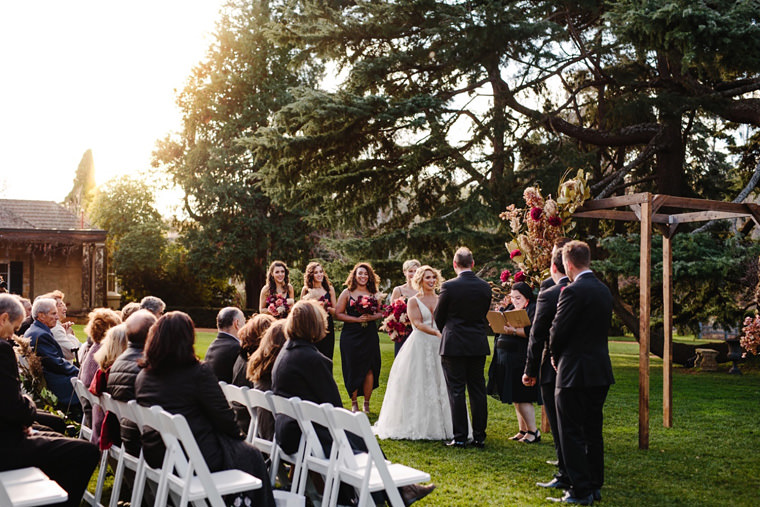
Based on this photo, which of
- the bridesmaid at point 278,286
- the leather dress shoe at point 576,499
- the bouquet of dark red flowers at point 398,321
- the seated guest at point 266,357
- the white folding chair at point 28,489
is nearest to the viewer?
the white folding chair at point 28,489

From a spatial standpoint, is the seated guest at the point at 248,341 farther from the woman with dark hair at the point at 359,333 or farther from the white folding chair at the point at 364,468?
the woman with dark hair at the point at 359,333

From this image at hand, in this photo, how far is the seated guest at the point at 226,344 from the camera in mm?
6551

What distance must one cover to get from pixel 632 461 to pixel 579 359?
2.39 metres

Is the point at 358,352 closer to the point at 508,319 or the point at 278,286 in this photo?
the point at 278,286

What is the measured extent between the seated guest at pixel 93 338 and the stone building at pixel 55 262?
25.0m

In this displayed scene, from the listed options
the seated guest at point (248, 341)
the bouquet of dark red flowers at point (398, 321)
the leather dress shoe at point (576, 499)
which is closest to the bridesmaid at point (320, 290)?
the bouquet of dark red flowers at point (398, 321)

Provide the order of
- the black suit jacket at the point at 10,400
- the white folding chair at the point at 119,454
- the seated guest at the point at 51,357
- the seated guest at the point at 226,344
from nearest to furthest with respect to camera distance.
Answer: the black suit jacket at the point at 10,400, the white folding chair at the point at 119,454, the seated guest at the point at 226,344, the seated guest at the point at 51,357

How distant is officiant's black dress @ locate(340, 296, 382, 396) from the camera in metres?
9.90

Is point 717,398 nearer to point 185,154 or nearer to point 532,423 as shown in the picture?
point 532,423

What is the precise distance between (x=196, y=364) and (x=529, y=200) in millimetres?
4765

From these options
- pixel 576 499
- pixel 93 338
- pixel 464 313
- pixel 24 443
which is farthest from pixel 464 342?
pixel 24 443

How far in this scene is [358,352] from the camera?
9.94m

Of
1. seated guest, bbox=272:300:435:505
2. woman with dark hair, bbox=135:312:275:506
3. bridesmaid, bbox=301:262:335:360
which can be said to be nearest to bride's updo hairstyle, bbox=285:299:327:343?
seated guest, bbox=272:300:435:505

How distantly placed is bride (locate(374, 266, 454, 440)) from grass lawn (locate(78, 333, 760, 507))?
30 centimetres
